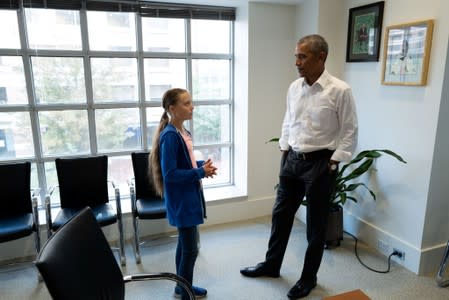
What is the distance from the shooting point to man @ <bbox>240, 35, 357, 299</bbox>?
6.63ft

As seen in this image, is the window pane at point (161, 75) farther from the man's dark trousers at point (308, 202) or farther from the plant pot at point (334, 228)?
the plant pot at point (334, 228)

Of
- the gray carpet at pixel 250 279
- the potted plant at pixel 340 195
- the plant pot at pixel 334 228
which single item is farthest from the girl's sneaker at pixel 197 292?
the plant pot at pixel 334 228

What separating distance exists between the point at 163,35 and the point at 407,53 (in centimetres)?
205

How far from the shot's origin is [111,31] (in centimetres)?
295

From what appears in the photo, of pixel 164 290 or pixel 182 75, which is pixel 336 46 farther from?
pixel 164 290

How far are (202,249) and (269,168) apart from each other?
43.8 inches

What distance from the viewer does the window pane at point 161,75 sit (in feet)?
10.3

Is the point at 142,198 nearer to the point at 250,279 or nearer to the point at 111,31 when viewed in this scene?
the point at 250,279

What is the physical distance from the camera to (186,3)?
3.05 m

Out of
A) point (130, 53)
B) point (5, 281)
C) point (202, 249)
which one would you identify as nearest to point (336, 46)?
point (130, 53)

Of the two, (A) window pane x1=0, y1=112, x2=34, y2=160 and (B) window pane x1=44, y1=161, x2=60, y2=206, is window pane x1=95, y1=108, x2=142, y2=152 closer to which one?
(B) window pane x1=44, y1=161, x2=60, y2=206

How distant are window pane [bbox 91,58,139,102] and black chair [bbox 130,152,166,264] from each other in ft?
2.04

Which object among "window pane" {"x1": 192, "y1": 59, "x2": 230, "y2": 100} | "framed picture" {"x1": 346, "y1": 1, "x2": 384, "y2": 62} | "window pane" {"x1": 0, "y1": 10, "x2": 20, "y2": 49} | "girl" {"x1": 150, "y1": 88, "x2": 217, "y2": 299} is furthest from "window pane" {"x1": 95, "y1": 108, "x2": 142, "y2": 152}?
"framed picture" {"x1": 346, "y1": 1, "x2": 384, "y2": 62}

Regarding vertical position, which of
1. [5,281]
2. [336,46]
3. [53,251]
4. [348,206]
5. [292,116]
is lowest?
[5,281]
